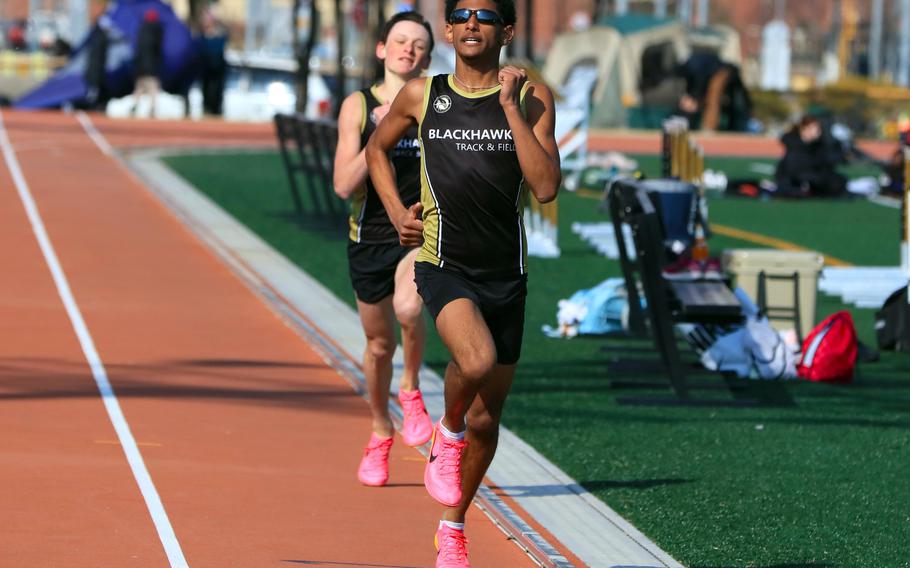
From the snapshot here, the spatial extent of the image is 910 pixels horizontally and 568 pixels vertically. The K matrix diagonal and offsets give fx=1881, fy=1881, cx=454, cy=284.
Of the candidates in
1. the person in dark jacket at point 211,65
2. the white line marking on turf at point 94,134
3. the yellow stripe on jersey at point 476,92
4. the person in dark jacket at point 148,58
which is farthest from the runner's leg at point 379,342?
the person in dark jacket at point 211,65

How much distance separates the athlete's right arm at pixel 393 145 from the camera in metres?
6.44

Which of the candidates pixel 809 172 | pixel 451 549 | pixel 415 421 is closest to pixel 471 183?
pixel 451 549

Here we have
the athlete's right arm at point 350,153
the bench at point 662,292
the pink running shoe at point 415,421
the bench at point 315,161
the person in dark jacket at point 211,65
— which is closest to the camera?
the athlete's right arm at point 350,153

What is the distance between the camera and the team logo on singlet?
6.30 meters

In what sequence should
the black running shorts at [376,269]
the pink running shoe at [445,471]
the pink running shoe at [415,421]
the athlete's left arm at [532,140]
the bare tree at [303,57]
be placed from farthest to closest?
the bare tree at [303,57] < the pink running shoe at [415,421] < the black running shorts at [376,269] < the pink running shoe at [445,471] < the athlete's left arm at [532,140]

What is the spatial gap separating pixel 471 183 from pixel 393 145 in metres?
0.54

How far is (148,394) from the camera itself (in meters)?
10.3

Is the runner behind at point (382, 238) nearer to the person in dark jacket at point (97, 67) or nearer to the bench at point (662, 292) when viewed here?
the bench at point (662, 292)

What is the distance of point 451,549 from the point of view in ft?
20.8

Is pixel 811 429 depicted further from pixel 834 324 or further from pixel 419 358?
pixel 419 358

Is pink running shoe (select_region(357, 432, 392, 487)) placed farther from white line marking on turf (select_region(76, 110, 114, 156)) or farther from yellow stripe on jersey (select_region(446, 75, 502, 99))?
white line marking on turf (select_region(76, 110, 114, 156))

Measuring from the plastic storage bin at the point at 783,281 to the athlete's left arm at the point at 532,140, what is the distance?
21.5ft

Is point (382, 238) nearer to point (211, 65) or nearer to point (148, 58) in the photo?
point (148, 58)

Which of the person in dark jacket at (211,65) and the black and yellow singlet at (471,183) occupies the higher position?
the black and yellow singlet at (471,183)
